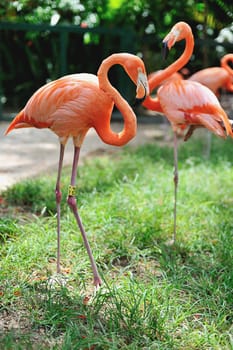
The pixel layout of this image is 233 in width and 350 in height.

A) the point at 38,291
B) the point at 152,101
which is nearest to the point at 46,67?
the point at 152,101

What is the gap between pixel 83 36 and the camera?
363 inches

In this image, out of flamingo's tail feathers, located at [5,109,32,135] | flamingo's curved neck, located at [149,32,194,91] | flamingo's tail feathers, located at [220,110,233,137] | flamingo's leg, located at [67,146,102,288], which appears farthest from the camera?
flamingo's curved neck, located at [149,32,194,91]

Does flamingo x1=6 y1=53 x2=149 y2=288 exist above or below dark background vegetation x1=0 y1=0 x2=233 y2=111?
below

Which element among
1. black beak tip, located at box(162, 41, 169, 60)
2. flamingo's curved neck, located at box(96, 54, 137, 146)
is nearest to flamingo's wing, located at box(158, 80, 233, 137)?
black beak tip, located at box(162, 41, 169, 60)

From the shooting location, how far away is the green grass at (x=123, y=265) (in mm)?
2447

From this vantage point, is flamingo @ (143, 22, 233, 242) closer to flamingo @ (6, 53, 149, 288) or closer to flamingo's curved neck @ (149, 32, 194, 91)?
flamingo's curved neck @ (149, 32, 194, 91)

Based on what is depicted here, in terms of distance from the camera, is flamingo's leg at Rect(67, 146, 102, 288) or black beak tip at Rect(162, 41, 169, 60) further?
black beak tip at Rect(162, 41, 169, 60)

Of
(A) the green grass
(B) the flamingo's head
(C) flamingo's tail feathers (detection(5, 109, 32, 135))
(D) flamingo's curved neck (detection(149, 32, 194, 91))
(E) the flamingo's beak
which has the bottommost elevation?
(A) the green grass

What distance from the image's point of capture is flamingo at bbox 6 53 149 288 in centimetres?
284

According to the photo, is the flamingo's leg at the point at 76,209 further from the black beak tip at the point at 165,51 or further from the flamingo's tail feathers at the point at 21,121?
the black beak tip at the point at 165,51

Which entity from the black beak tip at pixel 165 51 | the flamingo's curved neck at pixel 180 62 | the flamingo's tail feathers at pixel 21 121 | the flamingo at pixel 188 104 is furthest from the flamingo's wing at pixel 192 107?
the flamingo's tail feathers at pixel 21 121

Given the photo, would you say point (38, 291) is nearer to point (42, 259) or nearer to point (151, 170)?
point (42, 259)

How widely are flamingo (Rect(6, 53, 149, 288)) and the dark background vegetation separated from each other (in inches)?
218

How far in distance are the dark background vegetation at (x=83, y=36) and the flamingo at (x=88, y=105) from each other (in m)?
5.54
